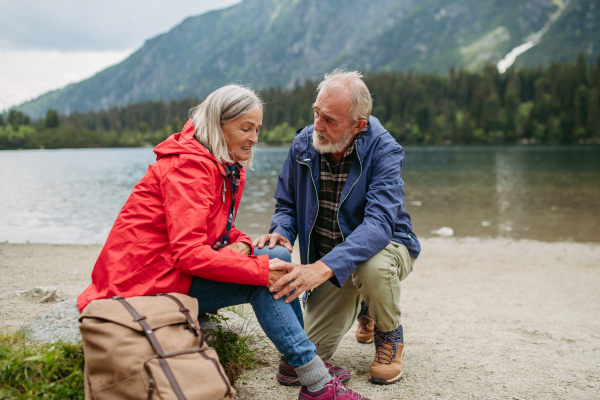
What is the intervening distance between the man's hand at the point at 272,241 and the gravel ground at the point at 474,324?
4.09ft

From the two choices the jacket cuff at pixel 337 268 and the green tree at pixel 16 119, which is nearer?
the jacket cuff at pixel 337 268

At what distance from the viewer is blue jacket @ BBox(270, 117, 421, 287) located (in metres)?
3.68

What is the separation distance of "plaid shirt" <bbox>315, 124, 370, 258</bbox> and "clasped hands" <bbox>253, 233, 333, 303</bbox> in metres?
0.76

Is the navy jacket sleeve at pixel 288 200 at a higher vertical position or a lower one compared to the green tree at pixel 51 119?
→ lower

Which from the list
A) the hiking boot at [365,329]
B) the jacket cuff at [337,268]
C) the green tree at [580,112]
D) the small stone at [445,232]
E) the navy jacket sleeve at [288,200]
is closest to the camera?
the jacket cuff at [337,268]

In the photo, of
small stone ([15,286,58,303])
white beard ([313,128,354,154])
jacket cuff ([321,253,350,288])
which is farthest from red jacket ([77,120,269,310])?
small stone ([15,286,58,303])

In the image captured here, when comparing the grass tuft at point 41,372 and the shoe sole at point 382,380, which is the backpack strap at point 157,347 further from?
the shoe sole at point 382,380

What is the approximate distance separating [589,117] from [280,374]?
445 ft

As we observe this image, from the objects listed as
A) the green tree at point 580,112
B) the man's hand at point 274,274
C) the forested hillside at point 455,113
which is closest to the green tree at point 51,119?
the forested hillside at point 455,113

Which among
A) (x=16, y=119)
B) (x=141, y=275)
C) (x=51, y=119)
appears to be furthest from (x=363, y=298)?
(x=16, y=119)

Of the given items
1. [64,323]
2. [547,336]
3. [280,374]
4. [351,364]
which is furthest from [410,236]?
[64,323]

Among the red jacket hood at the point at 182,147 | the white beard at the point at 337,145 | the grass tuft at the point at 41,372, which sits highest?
the red jacket hood at the point at 182,147

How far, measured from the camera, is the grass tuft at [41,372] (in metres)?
2.56

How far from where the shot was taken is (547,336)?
5.48 metres
